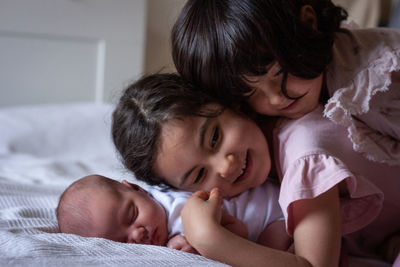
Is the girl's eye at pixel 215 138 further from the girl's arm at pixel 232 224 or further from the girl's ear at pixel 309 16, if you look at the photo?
the girl's ear at pixel 309 16

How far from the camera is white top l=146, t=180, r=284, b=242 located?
895 millimetres

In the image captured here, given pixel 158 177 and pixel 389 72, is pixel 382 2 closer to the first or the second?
pixel 389 72

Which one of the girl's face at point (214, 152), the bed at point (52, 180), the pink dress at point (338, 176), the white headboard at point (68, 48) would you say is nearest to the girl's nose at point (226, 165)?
the girl's face at point (214, 152)

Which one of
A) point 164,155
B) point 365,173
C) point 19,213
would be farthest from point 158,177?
point 365,173

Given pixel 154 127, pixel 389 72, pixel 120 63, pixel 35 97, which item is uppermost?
pixel 389 72

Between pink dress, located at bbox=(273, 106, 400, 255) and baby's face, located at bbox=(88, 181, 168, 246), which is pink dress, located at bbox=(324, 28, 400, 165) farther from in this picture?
baby's face, located at bbox=(88, 181, 168, 246)

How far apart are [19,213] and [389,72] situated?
2.61 feet

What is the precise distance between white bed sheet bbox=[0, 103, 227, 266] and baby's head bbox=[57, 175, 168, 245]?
0.17ft

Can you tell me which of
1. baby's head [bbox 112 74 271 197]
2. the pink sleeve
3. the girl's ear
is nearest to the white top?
baby's head [bbox 112 74 271 197]

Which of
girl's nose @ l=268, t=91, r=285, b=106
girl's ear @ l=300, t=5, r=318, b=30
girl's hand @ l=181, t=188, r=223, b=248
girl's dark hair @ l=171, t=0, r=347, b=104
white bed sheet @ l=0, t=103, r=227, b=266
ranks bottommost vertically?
white bed sheet @ l=0, t=103, r=227, b=266

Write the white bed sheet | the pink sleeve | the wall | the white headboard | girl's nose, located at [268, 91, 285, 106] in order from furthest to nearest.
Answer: the wall < the white headboard < girl's nose, located at [268, 91, 285, 106] < the pink sleeve < the white bed sheet

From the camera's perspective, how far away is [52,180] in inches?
54.4

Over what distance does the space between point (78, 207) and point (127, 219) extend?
10 centimetres

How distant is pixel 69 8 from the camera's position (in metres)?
2.12
